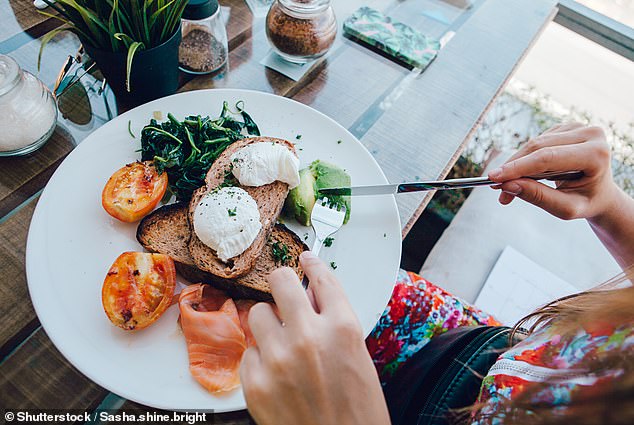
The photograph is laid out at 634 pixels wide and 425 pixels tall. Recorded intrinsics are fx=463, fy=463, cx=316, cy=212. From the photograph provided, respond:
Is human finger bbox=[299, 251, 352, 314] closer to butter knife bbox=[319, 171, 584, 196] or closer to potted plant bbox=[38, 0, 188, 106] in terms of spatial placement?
butter knife bbox=[319, 171, 584, 196]

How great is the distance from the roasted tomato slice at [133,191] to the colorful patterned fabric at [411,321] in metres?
0.71

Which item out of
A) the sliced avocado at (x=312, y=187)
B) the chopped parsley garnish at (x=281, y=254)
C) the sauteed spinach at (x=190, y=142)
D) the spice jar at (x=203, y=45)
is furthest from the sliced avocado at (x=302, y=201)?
the spice jar at (x=203, y=45)

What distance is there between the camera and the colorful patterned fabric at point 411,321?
4.30 ft

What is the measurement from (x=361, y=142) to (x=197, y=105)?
54 cm

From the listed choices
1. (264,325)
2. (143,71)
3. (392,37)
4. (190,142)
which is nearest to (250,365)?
(264,325)

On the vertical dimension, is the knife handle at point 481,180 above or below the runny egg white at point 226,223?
above

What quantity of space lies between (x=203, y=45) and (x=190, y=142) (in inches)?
16.6

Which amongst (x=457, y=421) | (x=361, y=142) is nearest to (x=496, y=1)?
(x=361, y=142)

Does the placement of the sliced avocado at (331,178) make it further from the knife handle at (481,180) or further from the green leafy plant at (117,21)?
the green leafy plant at (117,21)

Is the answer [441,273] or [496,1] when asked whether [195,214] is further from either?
[496,1]

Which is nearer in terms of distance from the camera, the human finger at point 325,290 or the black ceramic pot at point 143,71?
the human finger at point 325,290
